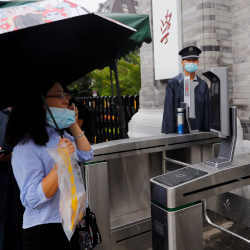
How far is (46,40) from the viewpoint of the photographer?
1352mm

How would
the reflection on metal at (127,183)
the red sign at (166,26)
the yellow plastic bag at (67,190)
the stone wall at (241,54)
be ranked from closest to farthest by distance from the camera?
the yellow plastic bag at (67,190)
the reflection on metal at (127,183)
the stone wall at (241,54)
the red sign at (166,26)

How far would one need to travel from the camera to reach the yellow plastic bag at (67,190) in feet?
4.20

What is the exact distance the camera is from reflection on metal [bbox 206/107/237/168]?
1.96m

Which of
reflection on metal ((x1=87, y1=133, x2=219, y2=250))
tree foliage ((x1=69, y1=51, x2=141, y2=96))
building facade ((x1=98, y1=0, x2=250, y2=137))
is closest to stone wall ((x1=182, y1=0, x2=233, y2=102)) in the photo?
building facade ((x1=98, y1=0, x2=250, y2=137))

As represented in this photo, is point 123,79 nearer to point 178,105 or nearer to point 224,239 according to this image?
point 178,105

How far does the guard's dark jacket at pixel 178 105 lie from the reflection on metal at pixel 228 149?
1338mm

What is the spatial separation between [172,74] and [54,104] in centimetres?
439

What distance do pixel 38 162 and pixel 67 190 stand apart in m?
0.17

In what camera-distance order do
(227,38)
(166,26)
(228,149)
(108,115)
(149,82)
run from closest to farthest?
(228,149)
(227,38)
(166,26)
(149,82)
(108,115)

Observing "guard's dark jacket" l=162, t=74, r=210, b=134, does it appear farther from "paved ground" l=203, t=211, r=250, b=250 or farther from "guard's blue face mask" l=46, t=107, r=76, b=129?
"guard's blue face mask" l=46, t=107, r=76, b=129

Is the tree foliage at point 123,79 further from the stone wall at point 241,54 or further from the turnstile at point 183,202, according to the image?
the turnstile at point 183,202

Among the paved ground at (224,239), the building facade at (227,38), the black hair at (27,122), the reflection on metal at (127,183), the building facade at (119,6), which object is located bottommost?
the paved ground at (224,239)

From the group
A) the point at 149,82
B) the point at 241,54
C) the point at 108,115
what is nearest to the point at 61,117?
the point at 241,54

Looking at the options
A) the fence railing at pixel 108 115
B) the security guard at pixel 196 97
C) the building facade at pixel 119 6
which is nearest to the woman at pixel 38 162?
the security guard at pixel 196 97
